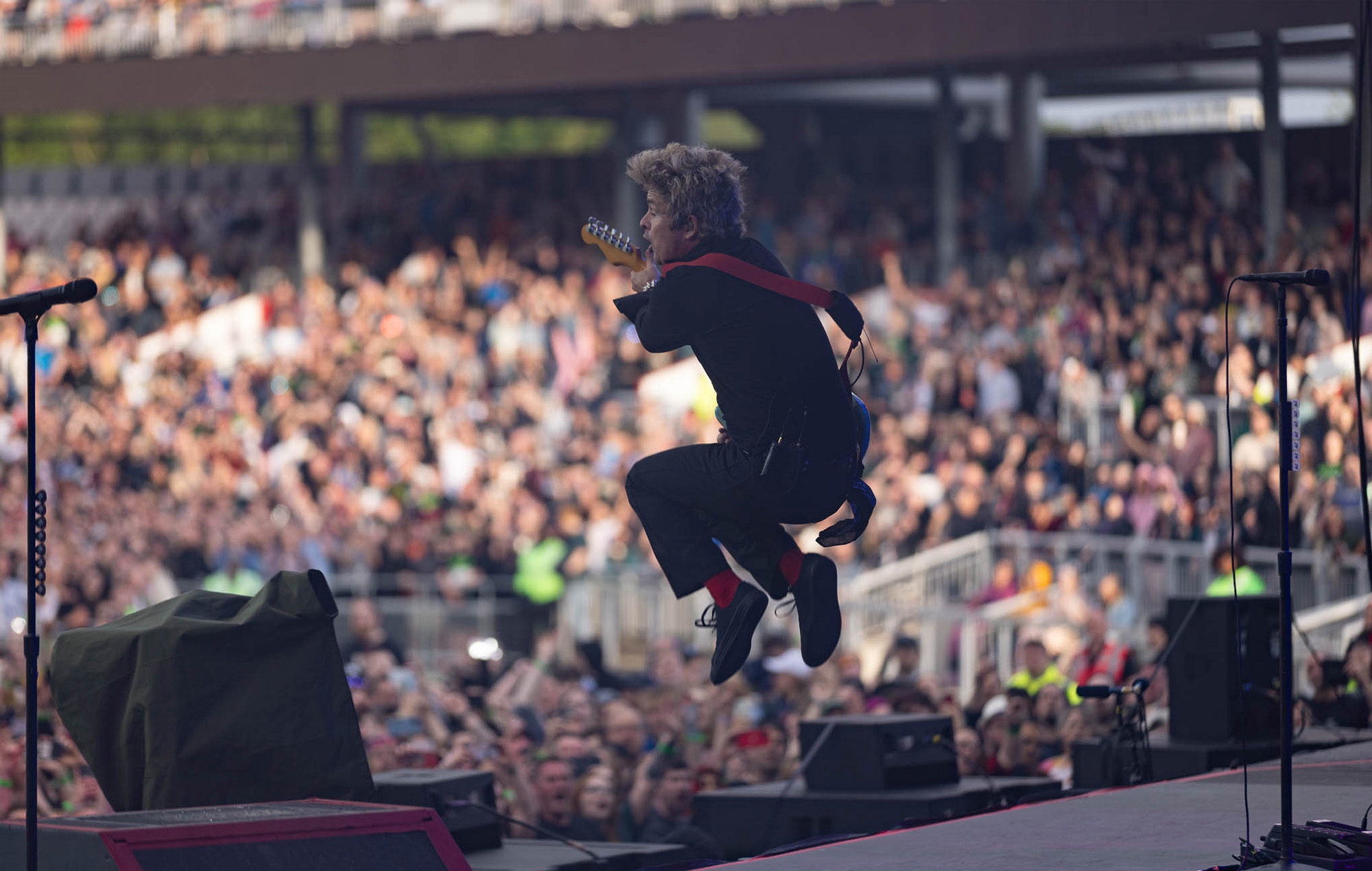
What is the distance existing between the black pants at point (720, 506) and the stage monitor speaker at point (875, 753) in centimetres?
147

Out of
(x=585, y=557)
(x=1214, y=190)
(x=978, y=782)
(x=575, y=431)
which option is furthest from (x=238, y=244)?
(x=978, y=782)

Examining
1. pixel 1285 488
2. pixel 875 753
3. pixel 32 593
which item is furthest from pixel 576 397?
pixel 32 593

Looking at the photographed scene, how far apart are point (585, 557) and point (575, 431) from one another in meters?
1.96

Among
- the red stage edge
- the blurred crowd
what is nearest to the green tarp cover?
the red stage edge

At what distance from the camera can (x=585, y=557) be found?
46.7 ft

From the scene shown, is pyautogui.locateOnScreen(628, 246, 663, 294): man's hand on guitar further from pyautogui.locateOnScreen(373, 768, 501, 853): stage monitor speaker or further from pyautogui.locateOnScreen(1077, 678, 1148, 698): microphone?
pyautogui.locateOnScreen(1077, 678, 1148, 698): microphone

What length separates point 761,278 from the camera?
5.16 metres

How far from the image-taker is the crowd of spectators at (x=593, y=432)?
9.25 metres

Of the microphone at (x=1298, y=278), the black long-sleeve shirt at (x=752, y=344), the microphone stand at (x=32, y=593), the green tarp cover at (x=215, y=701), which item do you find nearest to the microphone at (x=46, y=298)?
the microphone stand at (x=32, y=593)

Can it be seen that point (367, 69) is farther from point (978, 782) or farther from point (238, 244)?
point (978, 782)

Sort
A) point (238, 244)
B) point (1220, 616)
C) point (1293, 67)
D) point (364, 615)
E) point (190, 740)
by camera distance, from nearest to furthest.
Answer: point (190, 740) < point (1220, 616) < point (364, 615) < point (1293, 67) < point (238, 244)

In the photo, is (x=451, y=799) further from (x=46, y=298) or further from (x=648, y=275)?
(x=46, y=298)

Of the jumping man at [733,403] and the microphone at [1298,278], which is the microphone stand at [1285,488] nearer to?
the microphone at [1298,278]

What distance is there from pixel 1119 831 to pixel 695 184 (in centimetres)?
225
